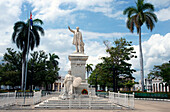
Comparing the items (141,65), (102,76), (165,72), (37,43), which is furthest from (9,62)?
(165,72)

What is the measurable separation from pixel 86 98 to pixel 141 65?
21833 millimetres

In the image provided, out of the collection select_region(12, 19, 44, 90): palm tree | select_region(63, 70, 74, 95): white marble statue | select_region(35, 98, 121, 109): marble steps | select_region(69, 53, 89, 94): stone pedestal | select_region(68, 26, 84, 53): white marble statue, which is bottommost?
select_region(35, 98, 121, 109): marble steps

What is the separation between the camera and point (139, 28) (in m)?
35.3

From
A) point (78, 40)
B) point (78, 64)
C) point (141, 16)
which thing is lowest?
point (78, 64)

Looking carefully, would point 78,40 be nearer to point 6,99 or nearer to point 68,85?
point 68,85

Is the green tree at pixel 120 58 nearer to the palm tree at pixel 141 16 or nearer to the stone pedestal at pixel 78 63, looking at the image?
the palm tree at pixel 141 16

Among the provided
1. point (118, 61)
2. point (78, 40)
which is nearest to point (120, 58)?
point (118, 61)

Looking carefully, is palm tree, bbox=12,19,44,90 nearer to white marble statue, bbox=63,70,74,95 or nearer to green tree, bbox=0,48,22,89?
green tree, bbox=0,48,22,89

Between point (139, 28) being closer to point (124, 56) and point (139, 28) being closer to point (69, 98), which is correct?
point (124, 56)

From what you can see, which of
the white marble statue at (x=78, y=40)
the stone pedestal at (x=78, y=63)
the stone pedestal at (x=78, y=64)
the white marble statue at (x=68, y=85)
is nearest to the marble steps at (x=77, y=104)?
the white marble statue at (x=68, y=85)

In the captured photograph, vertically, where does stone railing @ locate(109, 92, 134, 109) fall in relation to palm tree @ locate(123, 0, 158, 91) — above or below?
below

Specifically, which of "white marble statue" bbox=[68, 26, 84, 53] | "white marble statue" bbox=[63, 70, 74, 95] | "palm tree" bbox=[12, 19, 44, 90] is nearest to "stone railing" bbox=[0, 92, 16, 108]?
"white marble statue" bbox=[63, 70, 74, 95]

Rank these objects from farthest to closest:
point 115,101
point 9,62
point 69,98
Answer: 1. point 9,62
2. point 115,101
3. point 69,98

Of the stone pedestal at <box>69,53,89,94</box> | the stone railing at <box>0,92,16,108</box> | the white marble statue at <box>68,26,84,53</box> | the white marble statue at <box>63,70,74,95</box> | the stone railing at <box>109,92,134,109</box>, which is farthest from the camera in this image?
the white marble statue at <box>68,26,84,53</box>
